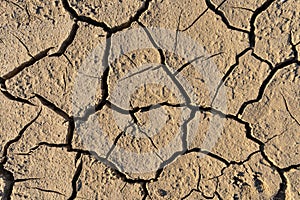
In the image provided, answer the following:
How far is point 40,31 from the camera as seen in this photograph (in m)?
3.73

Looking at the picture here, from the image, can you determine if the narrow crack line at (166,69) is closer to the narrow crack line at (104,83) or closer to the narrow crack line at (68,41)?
the narrow crack line at (104,83)

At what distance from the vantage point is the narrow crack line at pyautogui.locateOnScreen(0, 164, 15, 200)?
368 cm

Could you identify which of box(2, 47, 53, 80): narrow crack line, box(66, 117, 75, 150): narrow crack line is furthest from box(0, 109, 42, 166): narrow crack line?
box(2, 47, 53, 80): narrow crack line

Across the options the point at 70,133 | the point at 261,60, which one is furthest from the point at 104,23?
the point at 261,60

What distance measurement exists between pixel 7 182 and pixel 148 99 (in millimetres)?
1248

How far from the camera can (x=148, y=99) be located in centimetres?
369

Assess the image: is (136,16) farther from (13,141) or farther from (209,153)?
(13,141)

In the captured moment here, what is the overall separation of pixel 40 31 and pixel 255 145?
6.09 ft

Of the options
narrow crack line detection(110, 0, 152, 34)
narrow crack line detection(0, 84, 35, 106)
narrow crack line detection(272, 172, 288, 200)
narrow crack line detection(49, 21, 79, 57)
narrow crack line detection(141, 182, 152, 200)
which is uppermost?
narrow crack line detection(110, 0, 152, 34)

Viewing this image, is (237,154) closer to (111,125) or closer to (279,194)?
(279,194)

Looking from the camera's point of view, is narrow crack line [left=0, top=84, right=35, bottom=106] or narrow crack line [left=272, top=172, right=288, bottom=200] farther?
narrow crack line [left=0, top=84, right=35, bottom=106]

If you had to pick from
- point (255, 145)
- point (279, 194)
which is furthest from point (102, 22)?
point (279, 194)

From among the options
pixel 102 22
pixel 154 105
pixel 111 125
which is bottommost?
pixel 111 125

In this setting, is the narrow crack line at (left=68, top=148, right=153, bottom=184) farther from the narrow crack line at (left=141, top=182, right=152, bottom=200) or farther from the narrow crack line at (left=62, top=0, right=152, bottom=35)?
the narrow crack line at (left=62, top=0, right=152, bottom=35)
